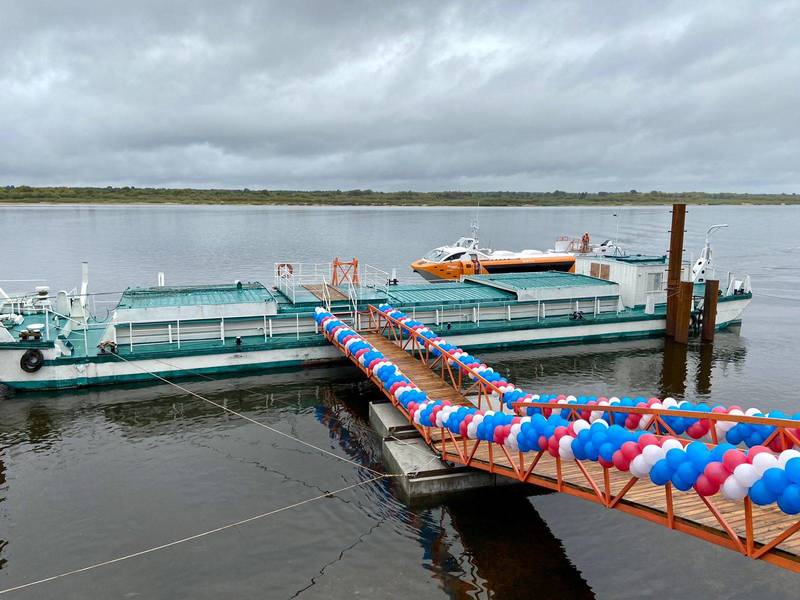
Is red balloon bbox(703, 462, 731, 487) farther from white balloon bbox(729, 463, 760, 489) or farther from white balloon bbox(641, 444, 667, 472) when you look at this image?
white balloon bbox(641, 444, 667, 472)

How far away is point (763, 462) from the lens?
7.74 metres

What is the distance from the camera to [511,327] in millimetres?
29672

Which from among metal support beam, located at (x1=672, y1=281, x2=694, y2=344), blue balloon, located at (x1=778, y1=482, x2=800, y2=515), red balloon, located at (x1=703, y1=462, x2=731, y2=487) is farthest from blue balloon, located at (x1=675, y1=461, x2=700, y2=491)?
metal support beam, located at (x1=672, y1=281, x2=694, y2=344)

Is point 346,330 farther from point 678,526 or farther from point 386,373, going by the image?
point 678,526

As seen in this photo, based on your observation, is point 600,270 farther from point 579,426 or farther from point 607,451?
point 607,451

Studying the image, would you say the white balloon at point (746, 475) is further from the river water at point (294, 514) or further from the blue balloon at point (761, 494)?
the river water at point (294, 514)

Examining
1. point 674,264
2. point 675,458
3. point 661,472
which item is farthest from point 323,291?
point 675,458

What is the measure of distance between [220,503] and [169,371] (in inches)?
425

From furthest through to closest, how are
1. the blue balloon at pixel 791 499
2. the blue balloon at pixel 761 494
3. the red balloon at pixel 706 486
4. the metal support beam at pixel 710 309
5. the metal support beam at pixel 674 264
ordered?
the metal support beam at pixel 710 309, the metal support beam at pixel 674 264, the red balloon at pixel 706 486, the blue balloon at pixel 761 494, the blue balloon at pixel 791 499

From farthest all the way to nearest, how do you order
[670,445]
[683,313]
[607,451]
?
[683,313], [607,451], [670,445]

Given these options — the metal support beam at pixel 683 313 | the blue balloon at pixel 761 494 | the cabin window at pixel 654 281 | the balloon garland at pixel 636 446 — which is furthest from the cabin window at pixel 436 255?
the blue balloon at pixel 761 494

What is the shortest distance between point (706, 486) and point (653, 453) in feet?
3.12

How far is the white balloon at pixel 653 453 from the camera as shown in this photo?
9094 mm

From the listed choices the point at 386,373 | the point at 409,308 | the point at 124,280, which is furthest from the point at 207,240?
the point at 386,373
